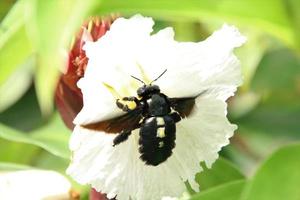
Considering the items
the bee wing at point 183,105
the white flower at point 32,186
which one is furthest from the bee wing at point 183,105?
the white flower at point 32,186

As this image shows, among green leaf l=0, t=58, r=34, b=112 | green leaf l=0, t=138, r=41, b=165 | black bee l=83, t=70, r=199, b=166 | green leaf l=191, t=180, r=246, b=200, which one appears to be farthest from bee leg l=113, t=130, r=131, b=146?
green leaf l=0, t=58, r=34, b=112

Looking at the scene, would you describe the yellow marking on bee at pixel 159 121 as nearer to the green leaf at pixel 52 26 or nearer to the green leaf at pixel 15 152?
the green leaf at pixel 52 26

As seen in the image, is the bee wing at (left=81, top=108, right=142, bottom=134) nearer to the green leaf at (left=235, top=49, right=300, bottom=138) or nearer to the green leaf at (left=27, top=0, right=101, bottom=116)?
the green leaf at (left=27, top=0, right=101, bottom=116)

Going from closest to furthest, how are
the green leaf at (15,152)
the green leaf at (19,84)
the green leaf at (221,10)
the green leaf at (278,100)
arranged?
the green leaf at (221,10) < the green leaf at (15,152) < the green leaf at (19,84) < the green leaf at (278,100)

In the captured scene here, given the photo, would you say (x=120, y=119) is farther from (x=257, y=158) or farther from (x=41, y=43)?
(x=257, y=158)

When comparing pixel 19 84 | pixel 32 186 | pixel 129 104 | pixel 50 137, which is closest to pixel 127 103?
pixel 129 104

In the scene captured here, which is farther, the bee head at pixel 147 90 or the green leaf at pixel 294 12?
the green leaf at pixel 294 12

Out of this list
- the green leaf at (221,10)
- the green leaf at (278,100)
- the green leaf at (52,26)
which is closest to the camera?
the green leaf at (52,26)
